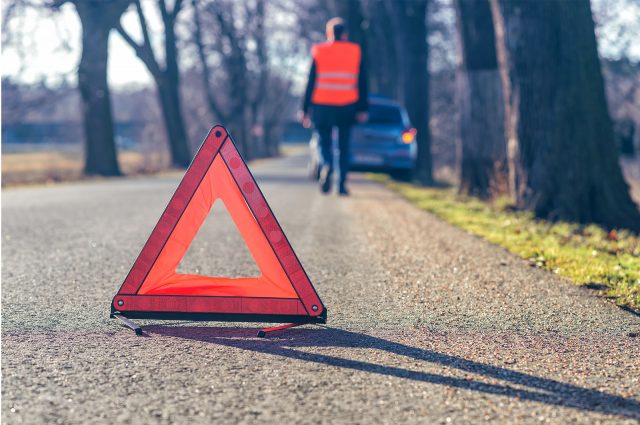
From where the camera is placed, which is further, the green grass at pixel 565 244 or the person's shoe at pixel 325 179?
the person's shoe at pixel 325 179

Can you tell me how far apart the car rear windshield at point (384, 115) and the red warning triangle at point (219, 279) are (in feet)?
43.2

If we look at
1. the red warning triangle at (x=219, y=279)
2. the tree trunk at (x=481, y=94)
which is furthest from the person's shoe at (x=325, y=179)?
the red warning triangle at (x=219, y=279)

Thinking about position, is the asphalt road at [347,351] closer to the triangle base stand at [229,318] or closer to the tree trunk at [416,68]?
the triangle base stand at [229,318]

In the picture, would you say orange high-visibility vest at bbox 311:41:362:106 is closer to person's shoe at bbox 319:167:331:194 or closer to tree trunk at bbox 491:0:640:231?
person's shoe at bbox 319:167:331:194

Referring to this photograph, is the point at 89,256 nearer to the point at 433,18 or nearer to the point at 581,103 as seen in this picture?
the point at 581,103

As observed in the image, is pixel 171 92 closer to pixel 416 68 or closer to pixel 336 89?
pixel 416 68

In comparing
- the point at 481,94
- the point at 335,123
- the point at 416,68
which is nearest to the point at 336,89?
the point at 335,123

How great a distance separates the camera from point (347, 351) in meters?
3.69

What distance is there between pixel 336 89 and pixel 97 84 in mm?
12979

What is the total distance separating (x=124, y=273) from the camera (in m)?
5.82

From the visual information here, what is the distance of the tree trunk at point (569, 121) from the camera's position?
8875mm

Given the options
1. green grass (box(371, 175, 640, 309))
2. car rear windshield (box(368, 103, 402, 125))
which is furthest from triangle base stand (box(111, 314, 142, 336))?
car rear windshield (box(368, 103, 402, 125))

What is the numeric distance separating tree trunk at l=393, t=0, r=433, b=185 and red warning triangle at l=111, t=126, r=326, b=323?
1740cm

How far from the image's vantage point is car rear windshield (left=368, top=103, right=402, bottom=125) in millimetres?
17359
